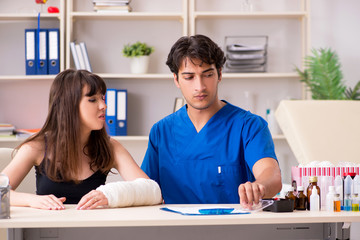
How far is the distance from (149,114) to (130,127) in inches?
6.4

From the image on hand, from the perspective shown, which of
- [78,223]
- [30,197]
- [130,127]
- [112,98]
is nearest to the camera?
[78,223]

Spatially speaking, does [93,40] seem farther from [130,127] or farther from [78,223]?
[78,223]

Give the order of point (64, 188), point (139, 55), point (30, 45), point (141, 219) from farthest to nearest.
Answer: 1. point (139, 55)
2. point (30, 45)
3. point (64, 188)
4. point (141, 219)

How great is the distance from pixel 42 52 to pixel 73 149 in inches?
74.7

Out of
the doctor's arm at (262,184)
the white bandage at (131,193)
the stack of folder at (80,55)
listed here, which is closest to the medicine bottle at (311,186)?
the doctor's arm at (262,184)

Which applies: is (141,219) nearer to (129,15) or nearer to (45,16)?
(129,15)

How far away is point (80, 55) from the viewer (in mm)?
3744

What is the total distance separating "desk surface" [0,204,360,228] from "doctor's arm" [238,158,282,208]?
5cm

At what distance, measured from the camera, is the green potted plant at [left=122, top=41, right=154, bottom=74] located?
3.78m

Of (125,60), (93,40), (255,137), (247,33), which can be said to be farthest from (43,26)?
(255,137)

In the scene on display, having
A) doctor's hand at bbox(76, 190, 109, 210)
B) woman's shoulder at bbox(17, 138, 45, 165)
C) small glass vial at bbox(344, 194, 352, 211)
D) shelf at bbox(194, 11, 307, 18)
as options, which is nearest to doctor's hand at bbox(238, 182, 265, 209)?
small glass vial at bbox(344, 194, 352, 211)

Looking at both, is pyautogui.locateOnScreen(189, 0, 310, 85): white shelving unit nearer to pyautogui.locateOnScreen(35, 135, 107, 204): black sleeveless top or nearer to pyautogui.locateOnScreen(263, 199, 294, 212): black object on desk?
pyautogui.locateOnScreen(35, 135, 107, 204): black sleeveless top

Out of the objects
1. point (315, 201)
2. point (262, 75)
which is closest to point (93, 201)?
point (315, 201)

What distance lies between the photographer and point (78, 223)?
1.32 meters
